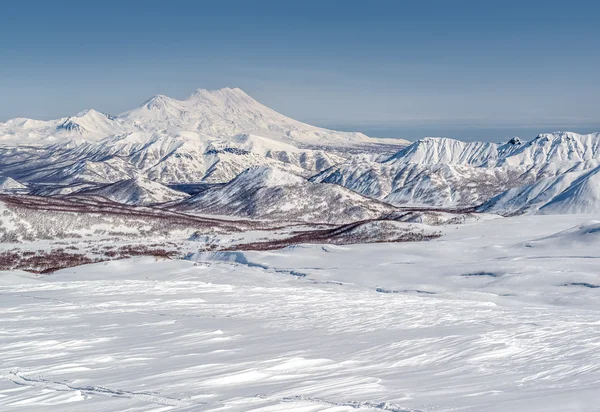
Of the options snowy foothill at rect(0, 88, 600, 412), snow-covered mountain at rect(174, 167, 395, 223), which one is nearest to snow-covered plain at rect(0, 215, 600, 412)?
snowy foothill at rect(0, 88, 600, 412)

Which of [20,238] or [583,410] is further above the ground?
[583,410]

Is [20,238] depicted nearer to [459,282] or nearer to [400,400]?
[459,282]

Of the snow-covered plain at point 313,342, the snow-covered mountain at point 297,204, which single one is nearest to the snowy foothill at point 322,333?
the snow-covered plain at point 313,342

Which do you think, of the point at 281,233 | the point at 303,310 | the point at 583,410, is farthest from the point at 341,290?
the point at 281,233

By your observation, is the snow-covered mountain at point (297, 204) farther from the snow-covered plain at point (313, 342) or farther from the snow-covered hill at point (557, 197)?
the snow-covered plain at point (313, 342)

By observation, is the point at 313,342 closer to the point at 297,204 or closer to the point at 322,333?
the point at 322,333

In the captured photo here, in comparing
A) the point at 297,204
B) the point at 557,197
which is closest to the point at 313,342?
the point at 557,197
